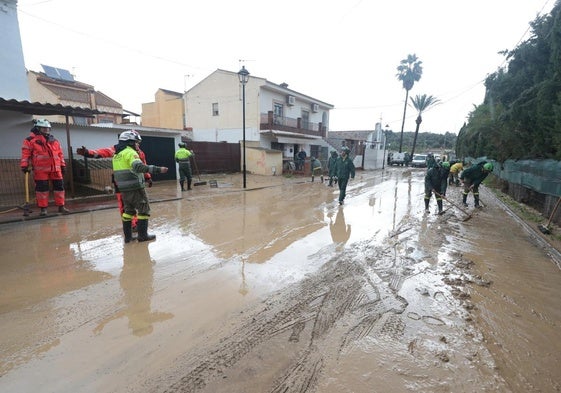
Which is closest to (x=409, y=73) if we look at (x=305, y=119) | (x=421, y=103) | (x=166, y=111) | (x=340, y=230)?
(x=421, y=103)

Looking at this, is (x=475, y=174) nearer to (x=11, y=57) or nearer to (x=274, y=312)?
(x=274, y=312)

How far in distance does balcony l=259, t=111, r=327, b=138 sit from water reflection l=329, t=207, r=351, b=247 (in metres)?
15.7

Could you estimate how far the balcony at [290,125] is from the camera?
2192 cm

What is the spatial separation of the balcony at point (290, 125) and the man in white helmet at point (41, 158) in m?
16.4

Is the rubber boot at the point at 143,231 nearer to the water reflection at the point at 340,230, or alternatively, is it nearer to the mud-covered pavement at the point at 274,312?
the mud-covered pavement at the point at 274,312

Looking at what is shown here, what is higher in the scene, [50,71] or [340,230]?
[50,71]

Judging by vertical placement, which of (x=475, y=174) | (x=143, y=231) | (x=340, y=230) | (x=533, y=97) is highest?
(x=533, y=97)

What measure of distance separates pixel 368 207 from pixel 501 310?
557cm

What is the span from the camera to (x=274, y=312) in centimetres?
293

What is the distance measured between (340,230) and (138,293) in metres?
3.97

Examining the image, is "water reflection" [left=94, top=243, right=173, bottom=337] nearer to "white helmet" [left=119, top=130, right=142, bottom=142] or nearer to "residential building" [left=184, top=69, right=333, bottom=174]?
"white helmet" [left=119, top=130, right=142, bottom=142]

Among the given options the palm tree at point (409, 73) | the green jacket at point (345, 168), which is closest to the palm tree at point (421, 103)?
the palm tree at point (409, 73)

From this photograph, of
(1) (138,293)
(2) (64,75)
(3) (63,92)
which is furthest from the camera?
(3) (63,92)

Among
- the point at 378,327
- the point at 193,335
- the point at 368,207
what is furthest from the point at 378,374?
the point at 368,207
